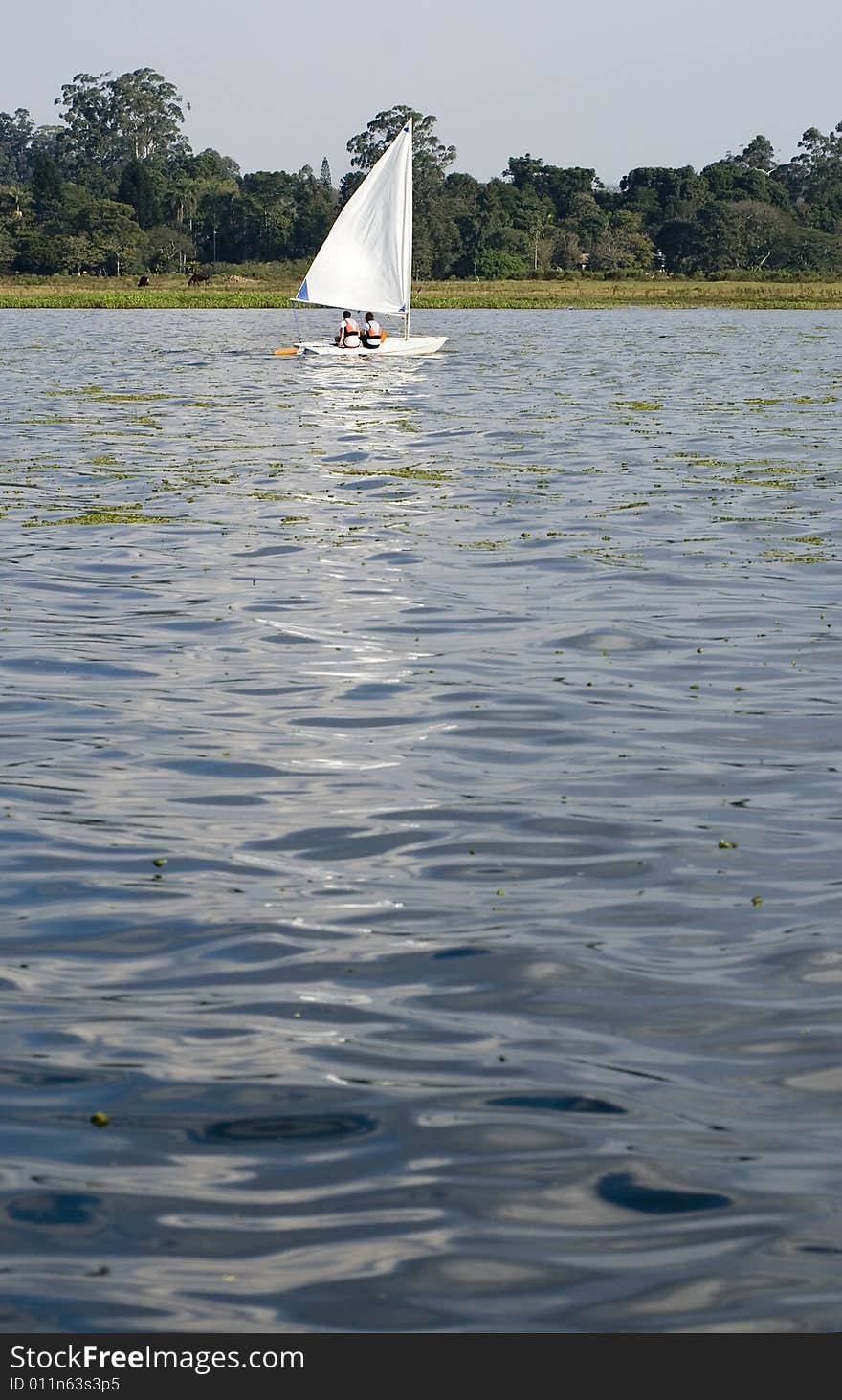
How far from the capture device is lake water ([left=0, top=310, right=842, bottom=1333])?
566cm

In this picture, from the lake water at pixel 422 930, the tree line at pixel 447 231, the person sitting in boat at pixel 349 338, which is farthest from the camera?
the tree line at pixel 447 231

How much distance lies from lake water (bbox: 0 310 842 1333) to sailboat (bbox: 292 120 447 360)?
1427 inches

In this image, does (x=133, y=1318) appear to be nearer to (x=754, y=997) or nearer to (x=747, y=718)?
(x=754, y=997)

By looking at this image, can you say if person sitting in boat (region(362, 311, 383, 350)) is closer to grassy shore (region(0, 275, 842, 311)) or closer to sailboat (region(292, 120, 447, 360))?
sailboat (region(292, 120, 447, 360))

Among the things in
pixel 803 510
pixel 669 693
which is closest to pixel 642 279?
pixel 803 510

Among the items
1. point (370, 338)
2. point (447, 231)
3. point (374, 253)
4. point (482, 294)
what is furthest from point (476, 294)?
point (370, 338)

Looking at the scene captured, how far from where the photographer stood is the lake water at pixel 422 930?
5656 mm

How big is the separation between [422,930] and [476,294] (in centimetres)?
12881

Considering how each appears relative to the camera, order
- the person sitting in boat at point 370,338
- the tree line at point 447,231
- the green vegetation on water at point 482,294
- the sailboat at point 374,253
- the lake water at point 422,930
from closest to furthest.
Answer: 1. the lake water at point 422,930
2. the person sitting in boat at point 370,338
3. the sailboat at point 374,253
4. the green vegetation on water at point 482,294
5. the tree line at point 447,231

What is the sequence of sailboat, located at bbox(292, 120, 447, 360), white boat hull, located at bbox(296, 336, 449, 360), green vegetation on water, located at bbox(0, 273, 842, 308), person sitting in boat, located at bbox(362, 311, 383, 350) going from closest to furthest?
person sitting in boat, located at bbox(362, 311, 383, 350) < white boat hull, located at bbox(296, 336, 449, 360) < sailboat, located at bbox(292, 120, 447, 360) < green vegetation on water, located at bbox(0, 273, 842, 308)

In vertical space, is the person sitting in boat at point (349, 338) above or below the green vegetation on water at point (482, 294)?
below

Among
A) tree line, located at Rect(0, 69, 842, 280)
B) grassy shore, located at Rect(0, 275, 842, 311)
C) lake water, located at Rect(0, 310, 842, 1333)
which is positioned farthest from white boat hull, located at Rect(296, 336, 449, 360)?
tree line, located at Rect(0, 69, 842, 280)

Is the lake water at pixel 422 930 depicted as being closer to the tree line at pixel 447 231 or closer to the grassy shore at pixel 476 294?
the grassy shore at pixel 476 294

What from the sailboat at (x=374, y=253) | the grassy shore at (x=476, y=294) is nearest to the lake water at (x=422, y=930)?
the sailboat at (x=374, y=253)
